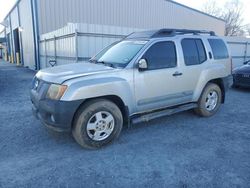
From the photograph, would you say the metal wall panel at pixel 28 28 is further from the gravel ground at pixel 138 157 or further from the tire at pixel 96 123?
the tire at pixel 96 123

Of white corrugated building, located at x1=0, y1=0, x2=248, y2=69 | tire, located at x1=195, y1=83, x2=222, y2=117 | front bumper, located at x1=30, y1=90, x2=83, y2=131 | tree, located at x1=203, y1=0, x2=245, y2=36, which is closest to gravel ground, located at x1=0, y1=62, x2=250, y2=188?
tire, located at x1=195, y1=83, x2=222, y2=117

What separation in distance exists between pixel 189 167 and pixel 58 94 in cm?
227

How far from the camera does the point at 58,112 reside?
3395 millimetres

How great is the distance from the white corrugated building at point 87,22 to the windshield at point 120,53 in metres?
4.69

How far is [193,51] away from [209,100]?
1406mm

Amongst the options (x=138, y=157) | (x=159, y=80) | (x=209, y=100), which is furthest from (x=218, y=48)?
(x=138, y=157)

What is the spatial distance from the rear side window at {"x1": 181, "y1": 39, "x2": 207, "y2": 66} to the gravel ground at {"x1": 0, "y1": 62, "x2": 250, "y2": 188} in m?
1.44

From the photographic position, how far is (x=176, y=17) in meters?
19.4

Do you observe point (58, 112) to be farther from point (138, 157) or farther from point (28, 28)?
point (28, 28)

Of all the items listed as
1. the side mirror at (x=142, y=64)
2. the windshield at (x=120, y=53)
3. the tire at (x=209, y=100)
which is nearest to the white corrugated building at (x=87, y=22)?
the windshield at (x=120, y=53)

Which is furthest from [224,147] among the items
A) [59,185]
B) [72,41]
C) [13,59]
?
[13,59]

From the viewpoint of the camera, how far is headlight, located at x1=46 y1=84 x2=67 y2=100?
3.38m

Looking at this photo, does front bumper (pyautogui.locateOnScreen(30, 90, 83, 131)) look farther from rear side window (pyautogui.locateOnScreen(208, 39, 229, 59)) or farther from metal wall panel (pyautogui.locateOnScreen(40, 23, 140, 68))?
metal wall panel (pyautogui.locateOnScreen(40, 23, 140, 68))

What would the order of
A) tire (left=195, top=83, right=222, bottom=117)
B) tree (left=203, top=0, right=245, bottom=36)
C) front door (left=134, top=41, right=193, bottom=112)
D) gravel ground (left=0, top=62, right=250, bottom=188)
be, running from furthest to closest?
tree (left=203, top=0, right=245, bottom=36)
tire (left=195, top=83, right=222, bottom=117)
front door (left=134, top=41, right=193, bottom=112)
gravel ground (left=0, top=62, right=250, bottom=188)
